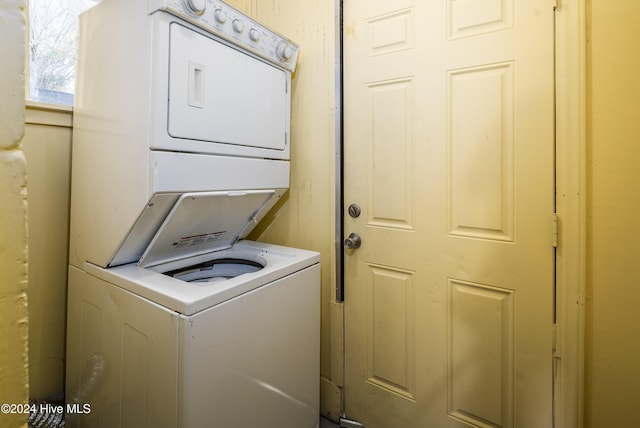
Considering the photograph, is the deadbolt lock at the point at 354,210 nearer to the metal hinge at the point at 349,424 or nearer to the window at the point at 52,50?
the metal hinge at the point at 349,424

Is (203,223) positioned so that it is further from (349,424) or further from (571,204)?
(571,204)

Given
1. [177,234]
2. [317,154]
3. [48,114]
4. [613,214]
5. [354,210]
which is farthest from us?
[317,154]

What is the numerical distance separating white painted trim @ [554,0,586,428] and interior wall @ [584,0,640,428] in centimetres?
4

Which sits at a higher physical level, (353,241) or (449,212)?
(449,212)

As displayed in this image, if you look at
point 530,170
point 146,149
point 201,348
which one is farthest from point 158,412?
point 530,170

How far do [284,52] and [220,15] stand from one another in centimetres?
47

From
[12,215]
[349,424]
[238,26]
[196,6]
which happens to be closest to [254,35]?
[238,26]

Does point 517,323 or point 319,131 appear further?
point 319,131

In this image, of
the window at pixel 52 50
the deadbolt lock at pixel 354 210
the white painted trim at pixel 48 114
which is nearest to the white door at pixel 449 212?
the deadbolt lock at pixel 354 210

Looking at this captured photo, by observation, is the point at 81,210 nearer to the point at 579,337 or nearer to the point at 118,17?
the point at 118,17

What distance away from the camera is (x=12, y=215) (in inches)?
18.5

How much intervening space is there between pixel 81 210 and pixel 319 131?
4.59ft

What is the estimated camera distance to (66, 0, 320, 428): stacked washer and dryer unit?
1215 millimetres

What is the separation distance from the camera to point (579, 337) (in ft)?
4.48
